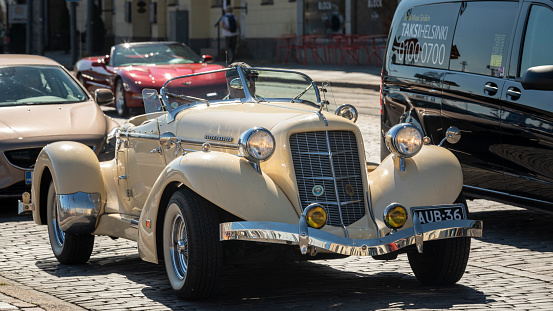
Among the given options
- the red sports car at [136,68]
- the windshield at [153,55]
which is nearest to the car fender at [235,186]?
the red sports car at [136,68]

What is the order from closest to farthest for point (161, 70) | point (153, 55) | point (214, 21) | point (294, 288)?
point (294, 288) → point (161, 70) → point (153, 55) → point (214, 21)

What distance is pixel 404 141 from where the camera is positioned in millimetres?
6523

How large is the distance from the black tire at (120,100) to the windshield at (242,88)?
11302mm

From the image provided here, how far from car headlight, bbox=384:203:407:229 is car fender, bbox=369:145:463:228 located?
0.20 feet

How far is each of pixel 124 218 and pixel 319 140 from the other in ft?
6.04

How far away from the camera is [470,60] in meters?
8.80

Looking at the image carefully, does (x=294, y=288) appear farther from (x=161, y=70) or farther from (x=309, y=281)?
(x=161, y=70)

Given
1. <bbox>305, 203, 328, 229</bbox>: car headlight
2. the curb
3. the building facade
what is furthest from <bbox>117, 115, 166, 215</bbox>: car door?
the building facade

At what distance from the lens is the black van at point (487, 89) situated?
804cm

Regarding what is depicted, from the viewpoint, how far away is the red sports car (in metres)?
18.3

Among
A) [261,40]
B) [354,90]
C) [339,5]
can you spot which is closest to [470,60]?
[354,90]

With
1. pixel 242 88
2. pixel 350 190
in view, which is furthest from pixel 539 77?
pixel 242 88

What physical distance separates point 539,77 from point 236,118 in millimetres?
2438

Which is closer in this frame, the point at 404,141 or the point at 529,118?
the point at 404,141
